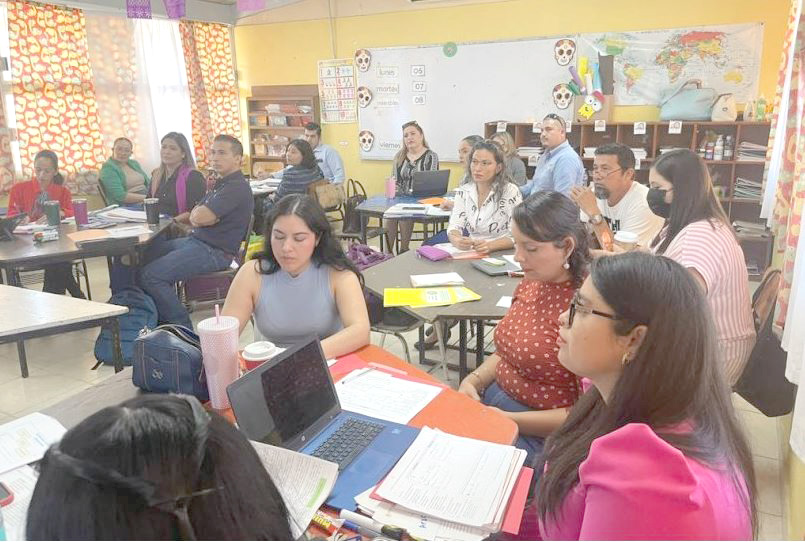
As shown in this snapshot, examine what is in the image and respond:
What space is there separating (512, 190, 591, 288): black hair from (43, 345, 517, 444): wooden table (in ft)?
2.04

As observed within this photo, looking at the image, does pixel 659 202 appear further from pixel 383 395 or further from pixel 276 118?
pixel 276 118

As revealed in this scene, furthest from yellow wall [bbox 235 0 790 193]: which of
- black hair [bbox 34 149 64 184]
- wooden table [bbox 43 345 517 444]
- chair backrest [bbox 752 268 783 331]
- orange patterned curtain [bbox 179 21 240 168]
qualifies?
wooden table [bbox 43 345 517 444]

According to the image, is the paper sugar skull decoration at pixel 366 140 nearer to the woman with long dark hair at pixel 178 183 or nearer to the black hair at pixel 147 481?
the woman with long dark hair at pixel 178 183

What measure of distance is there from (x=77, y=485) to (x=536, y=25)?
6.68 metres

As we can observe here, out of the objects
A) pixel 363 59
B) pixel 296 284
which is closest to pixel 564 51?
pixel 363 59

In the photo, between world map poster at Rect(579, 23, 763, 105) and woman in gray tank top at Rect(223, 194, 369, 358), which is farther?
world map poster at Rect(579, 23, 763, 105)

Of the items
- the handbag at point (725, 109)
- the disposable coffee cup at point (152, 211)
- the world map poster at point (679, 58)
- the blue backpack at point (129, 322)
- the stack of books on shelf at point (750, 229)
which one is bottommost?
the blue backpack at point (129, 322)

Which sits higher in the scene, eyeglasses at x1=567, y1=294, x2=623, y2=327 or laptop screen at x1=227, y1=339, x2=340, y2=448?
eyeglasses at x1=567, y1=294, x2=623, y2=327

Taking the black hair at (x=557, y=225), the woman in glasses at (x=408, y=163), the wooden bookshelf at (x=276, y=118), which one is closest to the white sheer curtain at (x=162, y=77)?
the wooden bookshelf at (x=276, y=118)

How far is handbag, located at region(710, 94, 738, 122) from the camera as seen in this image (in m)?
5.45

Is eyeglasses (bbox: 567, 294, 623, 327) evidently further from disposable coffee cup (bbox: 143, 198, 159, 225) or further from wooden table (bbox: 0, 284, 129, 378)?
disposable coffee cup (bbox: 143, 198, 159, 225)

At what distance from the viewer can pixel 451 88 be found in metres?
6.96

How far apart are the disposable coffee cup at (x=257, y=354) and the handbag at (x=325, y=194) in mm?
3851

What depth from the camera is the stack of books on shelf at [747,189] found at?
217 inches
